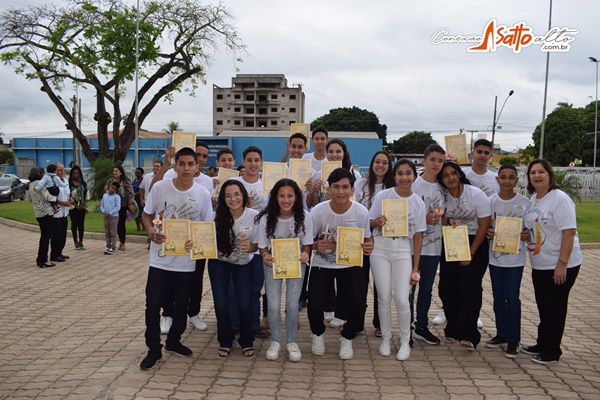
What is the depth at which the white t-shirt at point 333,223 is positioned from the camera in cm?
496

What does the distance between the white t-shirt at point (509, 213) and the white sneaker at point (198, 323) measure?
3172 millimetres

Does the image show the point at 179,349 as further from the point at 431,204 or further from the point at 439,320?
the point at 439,320

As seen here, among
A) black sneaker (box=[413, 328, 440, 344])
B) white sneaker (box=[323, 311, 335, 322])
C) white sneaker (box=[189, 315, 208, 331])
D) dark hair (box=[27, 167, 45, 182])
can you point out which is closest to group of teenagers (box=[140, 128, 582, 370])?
black sneaker (box=[413, 328, 440, 344])

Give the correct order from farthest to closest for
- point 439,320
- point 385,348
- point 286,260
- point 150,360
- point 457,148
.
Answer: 1. point 439,320
2. point 457,148
3. point 385,348
4. point 286,260
5. point 150,360

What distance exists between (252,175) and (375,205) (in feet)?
4.94

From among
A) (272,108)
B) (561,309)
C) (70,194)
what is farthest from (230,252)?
(272,108)

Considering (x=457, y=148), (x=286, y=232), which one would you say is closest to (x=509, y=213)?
(x=457, y=148)

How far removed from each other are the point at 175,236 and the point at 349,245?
1.57 metres

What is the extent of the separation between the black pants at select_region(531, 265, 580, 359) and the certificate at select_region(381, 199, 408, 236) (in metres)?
1.33

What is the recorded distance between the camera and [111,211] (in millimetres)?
11297

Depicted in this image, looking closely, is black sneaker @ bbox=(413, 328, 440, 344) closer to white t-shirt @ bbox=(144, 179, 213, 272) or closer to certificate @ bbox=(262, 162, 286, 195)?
certificate @ bbox=(262, 162, 286, 195)

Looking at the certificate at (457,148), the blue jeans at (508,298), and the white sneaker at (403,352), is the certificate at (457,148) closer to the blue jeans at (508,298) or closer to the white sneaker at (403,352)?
the blue jeans at (508,298)

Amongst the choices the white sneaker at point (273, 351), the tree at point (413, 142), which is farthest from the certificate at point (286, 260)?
the tree at point (413, 142)

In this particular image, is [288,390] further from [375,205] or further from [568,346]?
[568,346]
